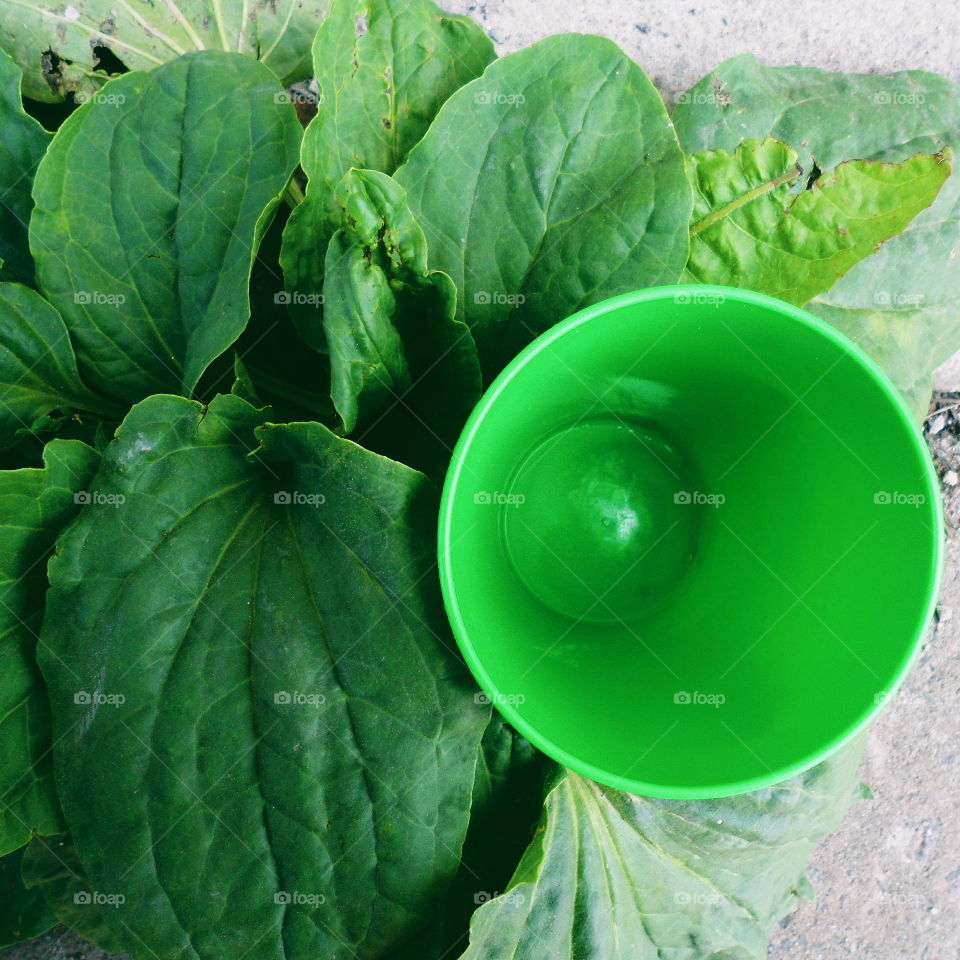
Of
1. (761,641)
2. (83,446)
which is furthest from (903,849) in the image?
(83,446)

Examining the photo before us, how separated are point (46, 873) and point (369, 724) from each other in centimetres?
47

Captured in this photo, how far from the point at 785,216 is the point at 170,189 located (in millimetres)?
580

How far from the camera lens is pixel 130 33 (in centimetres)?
93

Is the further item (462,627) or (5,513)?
(5,513)

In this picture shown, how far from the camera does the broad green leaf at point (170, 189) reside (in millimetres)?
815

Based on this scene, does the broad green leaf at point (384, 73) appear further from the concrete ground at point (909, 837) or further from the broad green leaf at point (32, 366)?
the concrete ground at point (909, 837)

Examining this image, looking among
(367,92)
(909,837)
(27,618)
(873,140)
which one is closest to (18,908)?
(27,618)

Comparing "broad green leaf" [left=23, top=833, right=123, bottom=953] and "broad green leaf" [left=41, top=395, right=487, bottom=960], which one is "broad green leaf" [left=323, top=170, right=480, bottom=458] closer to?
"broad green leaf" [left=41, top=395, right=487, bottom=960]

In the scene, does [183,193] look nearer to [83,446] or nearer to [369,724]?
[83,446]

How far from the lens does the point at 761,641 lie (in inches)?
29.7

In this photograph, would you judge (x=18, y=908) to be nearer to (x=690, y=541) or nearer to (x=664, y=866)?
(x=664, y=866)

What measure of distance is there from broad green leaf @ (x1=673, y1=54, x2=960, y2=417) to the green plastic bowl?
237 millimetres

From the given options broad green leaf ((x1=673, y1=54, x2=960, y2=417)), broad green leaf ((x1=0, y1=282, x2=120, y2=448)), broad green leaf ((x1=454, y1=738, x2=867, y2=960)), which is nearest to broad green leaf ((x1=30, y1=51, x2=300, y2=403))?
broad green leaf ((x1=0, y1=282, x2=120, y2=448))

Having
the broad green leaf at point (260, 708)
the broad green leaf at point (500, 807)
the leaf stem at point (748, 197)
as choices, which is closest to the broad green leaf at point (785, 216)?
the leaf stem at point (748, 197)
